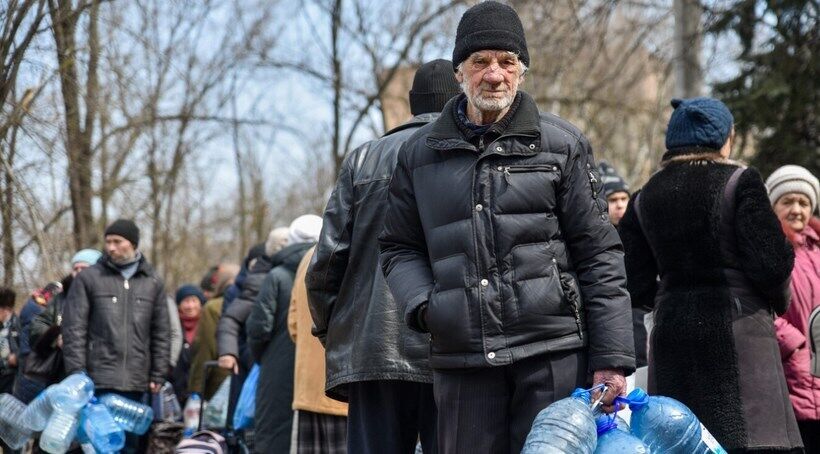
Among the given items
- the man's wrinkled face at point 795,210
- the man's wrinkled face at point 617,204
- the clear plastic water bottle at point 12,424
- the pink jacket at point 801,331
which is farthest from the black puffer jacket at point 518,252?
the clear plastic water bottle at point 12,424

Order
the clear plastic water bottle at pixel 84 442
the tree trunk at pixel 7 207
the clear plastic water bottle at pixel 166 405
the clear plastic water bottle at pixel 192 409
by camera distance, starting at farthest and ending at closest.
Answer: the clear plastic water bottle at pixel 192 409, the clear plastic water bottle at pixel 166 405, the clear plastic water bottle at pixel 84 442, the tree trunk at pixel 7 207

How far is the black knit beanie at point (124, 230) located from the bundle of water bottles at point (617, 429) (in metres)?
6.42

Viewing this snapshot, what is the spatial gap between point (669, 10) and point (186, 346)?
749cm

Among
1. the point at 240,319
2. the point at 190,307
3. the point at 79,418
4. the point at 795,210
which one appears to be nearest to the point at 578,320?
the point at 795,210

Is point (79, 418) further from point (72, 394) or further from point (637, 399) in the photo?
point (637, 399)

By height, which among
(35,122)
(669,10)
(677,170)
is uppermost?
(669,10)

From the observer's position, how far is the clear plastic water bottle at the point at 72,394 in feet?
31.0

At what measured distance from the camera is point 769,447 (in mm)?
5441

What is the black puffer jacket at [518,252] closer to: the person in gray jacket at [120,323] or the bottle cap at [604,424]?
the bottle cap at [604,424]

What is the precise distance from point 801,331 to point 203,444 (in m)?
4.08

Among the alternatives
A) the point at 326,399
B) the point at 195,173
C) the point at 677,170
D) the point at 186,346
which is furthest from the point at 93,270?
the point at 195,173

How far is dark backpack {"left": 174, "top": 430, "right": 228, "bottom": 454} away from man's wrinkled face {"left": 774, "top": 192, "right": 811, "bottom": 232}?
402 cm

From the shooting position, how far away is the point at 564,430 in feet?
12.9

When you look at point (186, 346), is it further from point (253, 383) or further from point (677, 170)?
point (677, 170)
